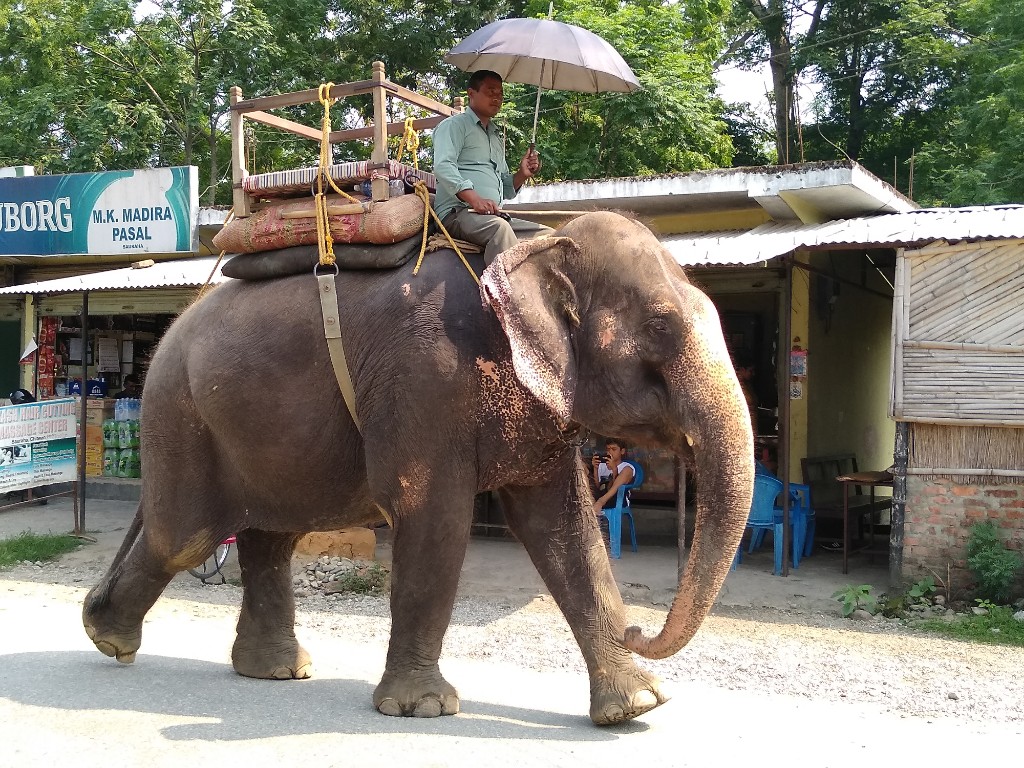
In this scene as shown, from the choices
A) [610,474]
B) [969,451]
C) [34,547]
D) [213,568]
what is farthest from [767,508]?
[34,547]

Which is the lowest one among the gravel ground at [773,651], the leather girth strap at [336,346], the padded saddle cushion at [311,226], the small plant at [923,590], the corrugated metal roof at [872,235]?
the gravel ground at [773,651]

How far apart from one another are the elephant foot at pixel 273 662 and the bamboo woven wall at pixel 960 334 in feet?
16.7

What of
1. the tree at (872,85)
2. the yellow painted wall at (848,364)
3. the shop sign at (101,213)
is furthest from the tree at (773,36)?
the shop sign at (101,213)

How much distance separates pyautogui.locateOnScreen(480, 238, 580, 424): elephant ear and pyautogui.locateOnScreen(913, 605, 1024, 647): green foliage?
4.61 m

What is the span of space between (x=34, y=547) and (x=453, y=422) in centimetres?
756

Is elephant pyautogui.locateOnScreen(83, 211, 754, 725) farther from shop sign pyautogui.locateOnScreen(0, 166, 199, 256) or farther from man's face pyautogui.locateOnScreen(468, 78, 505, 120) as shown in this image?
shop sign pyautogui.locateOnScreen(0, 166, 199, 256)

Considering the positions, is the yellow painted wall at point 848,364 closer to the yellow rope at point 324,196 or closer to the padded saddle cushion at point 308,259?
the yellow rope at point 324,196

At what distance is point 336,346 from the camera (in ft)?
14.8

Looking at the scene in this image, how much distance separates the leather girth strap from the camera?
14.7 feet

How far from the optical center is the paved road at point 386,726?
4.01 meters

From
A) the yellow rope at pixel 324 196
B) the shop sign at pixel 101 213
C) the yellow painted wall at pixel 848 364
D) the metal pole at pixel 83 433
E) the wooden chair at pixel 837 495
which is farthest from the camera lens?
the shop sign at pixel 101 213

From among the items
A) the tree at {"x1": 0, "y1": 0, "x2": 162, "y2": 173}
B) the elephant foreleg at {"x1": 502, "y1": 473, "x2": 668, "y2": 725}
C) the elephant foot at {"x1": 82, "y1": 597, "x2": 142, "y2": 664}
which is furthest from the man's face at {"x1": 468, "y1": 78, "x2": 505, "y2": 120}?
the tree at {"x1": 0, "y1": 0, "x2": 162, "y2": 173}

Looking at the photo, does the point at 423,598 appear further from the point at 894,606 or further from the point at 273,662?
the point at 894,606

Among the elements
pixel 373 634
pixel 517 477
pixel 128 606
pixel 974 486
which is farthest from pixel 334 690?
pixel 974 486
